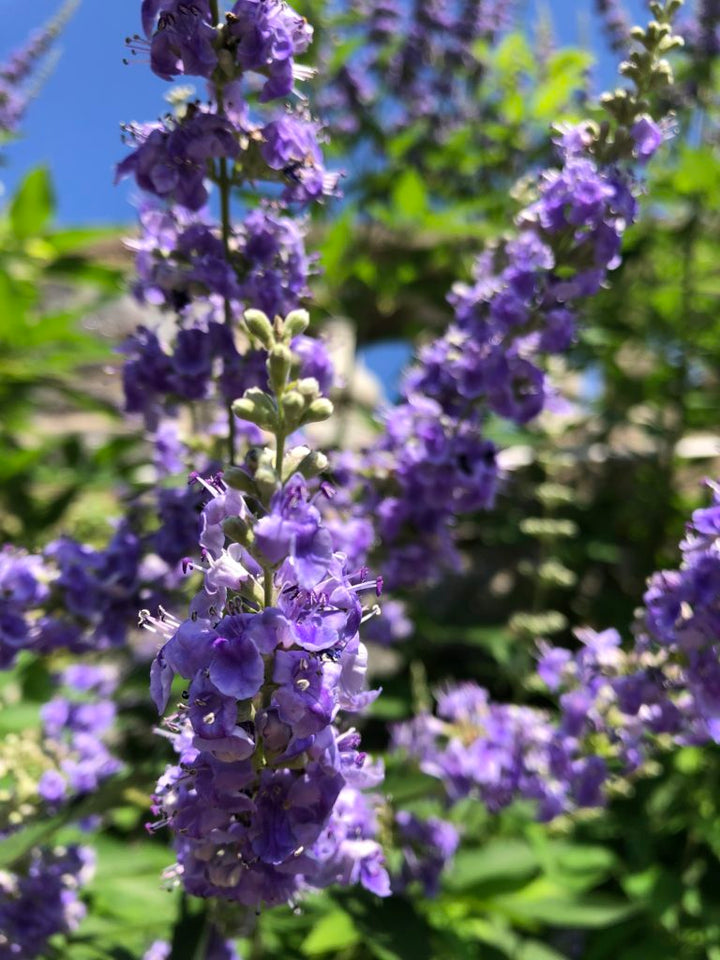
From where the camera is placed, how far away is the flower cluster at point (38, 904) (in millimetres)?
2182

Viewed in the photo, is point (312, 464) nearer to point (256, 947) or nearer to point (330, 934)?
point (256, 947)

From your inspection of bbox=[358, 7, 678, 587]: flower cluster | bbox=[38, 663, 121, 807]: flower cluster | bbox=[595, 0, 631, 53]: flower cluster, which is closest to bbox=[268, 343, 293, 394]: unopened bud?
bbox=[358, 7, 678, 587]: flower cluster

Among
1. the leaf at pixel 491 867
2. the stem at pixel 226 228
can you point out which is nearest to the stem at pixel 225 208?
the stem at pixel 226 228

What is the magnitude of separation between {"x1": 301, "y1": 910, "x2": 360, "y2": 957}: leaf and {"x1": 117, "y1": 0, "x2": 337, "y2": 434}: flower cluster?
1.42 meters

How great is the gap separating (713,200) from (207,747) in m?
4.37

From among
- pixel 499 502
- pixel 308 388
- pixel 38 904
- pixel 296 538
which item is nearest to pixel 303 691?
pixel 296 538

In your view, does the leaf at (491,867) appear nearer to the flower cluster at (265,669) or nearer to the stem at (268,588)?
the flower cluster at (265,669)

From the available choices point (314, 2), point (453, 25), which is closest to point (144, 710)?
point (314, 2)

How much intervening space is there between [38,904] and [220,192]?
169 cm

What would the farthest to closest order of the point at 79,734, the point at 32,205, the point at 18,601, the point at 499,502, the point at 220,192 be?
the point at 499,502 < the point at 32,205 < the point at 79,734 < the point at 18,601 < the point at 220,192

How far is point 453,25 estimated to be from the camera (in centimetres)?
594

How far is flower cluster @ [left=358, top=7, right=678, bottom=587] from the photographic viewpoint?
7.14ft

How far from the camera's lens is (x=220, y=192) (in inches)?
83.4

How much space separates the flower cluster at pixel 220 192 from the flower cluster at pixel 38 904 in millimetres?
1127
